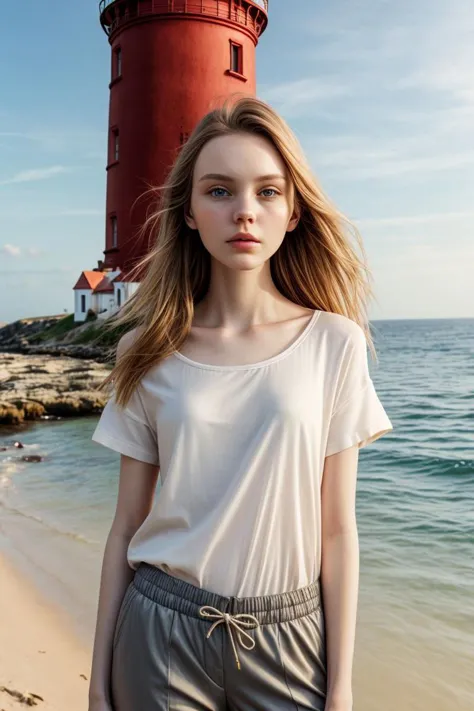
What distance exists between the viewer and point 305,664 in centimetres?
160

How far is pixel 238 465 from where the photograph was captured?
168 centimetres

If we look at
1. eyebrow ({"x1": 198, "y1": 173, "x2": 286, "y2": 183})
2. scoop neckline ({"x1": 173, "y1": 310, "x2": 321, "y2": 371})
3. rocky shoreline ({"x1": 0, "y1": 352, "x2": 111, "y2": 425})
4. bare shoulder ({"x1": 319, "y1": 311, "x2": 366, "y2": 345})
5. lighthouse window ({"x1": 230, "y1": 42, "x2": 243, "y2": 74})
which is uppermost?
lighthouse window ({"x1": 230, "y1": 42, "x2": 243, "y2": 74})

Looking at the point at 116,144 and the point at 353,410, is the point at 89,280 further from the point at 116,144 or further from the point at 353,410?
the point at 353,410

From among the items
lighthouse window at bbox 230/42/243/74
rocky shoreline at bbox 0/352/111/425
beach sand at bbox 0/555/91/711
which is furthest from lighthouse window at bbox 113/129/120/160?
beach sand at bbox 0/555/91/711

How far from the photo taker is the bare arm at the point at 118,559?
1756 millimetres

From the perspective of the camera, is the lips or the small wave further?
the small wave

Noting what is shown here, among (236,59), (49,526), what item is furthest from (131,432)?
(236,59)

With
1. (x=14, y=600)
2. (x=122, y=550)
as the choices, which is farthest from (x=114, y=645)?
(x=14, y=600)

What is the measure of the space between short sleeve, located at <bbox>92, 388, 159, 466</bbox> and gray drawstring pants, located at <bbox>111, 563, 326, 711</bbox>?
1.06 feet

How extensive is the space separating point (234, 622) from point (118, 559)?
39 centimetres

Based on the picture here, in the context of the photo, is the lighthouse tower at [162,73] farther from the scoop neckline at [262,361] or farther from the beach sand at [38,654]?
the scoop neckline at [262,361]

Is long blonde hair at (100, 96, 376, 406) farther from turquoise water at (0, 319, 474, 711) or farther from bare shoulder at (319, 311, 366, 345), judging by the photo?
turquoise water at (0, 319, 474, 711)

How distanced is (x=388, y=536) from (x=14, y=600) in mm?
3999

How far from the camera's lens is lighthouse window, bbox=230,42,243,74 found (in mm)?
24097
